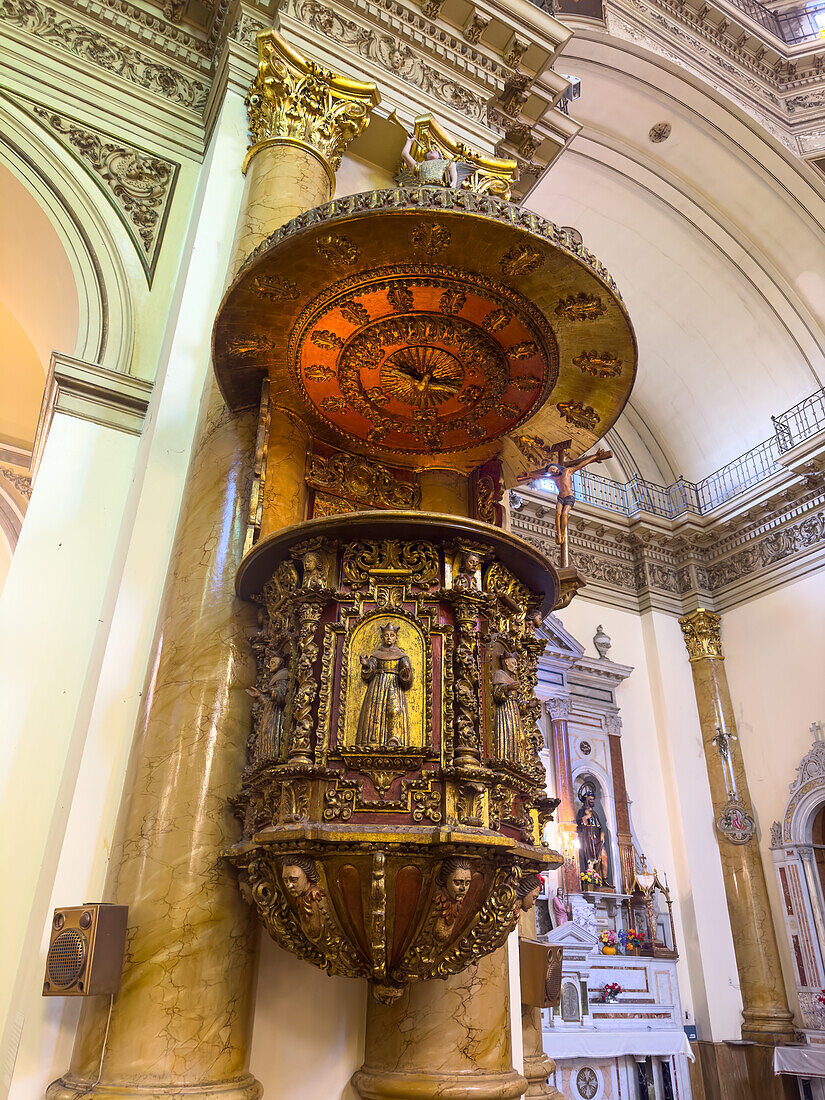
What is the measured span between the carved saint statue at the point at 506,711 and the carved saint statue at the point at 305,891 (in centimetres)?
67

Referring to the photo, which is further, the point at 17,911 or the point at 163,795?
the point at 17,911

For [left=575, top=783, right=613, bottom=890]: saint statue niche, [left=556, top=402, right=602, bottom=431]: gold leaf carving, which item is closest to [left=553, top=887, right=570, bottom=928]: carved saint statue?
[left=575, top=783, right=613, bottom=890]: saint statue niche

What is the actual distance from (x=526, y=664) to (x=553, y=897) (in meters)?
6.91

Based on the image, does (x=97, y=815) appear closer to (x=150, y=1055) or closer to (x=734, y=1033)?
(x=150, y=1055)

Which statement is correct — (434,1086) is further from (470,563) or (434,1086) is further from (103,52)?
(103,52)

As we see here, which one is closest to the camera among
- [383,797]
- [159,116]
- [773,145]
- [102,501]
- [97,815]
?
[383,797]

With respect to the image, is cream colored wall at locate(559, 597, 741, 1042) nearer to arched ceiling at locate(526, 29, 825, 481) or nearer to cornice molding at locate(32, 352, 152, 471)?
arched ceiling at locate(526, 29, 825, 481)

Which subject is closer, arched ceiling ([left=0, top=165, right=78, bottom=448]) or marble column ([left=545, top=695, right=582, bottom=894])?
arched ceiling ([left=0, top=165, right=78, bottom=448])

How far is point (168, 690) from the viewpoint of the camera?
120 inches

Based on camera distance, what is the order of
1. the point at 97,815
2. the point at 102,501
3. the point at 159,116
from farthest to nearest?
1. the point at 159,116
2. the point at 102,501
3. the point at 97,815

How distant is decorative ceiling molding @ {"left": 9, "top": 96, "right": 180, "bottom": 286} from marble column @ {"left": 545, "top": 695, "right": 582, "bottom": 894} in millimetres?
7056

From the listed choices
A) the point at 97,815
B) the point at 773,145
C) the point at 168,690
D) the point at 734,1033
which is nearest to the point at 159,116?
the point at 168,690

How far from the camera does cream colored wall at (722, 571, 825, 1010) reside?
400 inches

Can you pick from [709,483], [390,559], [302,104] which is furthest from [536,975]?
[709,483]
